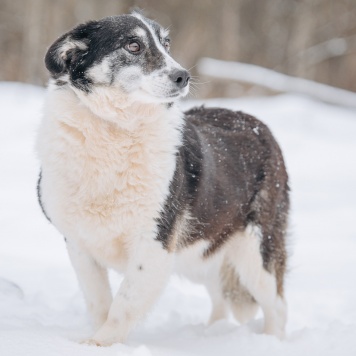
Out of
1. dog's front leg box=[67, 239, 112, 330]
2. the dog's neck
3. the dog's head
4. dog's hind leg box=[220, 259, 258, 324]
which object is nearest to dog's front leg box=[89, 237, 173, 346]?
dog's front leg box=[67, 239, 112, 330]

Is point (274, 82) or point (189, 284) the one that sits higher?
point (189, 284)

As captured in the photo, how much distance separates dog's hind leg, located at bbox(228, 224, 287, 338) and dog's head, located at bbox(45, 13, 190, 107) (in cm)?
140

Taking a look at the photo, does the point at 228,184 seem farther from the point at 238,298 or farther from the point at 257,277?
the point at 238,298

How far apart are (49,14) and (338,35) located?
919 cm

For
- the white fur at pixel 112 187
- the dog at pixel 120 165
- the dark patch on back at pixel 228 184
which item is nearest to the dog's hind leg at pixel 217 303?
the dark patch on back at pixel 228 184

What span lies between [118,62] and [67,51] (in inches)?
12.5

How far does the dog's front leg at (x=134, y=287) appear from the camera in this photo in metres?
4.16

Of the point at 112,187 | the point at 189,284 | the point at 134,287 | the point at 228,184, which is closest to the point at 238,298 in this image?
the point at 228,184

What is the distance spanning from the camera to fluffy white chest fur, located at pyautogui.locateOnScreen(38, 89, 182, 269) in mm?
4168

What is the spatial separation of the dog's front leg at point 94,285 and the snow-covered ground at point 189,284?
0.62 feet

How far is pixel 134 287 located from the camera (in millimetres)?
4184

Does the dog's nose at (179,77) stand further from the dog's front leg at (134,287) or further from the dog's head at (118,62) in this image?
the dog's front leg at (134,287)

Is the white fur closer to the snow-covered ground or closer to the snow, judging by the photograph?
the snow-covered ground

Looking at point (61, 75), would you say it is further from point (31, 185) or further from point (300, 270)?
point (31, 185)
